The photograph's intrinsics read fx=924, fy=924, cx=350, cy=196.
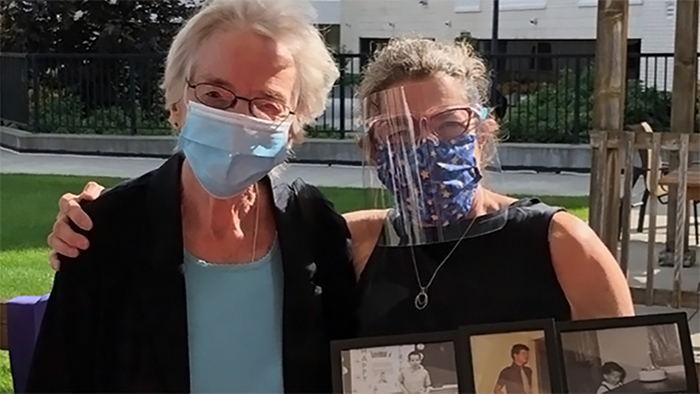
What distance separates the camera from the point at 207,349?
177 centimetres

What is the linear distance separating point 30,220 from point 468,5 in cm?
727

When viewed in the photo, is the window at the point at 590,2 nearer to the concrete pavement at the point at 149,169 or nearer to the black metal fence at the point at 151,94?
the black metal fence at the point at 151,94

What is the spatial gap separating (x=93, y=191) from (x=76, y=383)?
373 mm

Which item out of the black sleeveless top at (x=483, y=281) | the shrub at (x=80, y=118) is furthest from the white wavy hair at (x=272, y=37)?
the shrub at (x=80, y=118)

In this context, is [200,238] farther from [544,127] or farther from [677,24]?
[544,127]

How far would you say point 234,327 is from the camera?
179 centimetres

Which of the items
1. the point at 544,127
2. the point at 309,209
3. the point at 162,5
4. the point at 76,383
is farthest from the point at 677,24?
the point at 162,5

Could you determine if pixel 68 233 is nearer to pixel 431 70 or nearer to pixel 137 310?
pixel 137 310

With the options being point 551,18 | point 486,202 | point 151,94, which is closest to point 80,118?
point 151,94

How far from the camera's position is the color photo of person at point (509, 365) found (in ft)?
4.95

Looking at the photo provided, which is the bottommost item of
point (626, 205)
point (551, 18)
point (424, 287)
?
point (626, 205)

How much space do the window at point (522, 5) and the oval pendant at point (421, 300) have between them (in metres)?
11.6

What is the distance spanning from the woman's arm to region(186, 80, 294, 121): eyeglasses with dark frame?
1.88 feet

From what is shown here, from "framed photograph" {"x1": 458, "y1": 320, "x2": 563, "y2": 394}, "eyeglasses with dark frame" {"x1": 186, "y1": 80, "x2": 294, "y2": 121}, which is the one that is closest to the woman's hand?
"eyeglasses with dark frame" {"x1": 186, "y1": 80, "x2": 294, "y2": 121}
